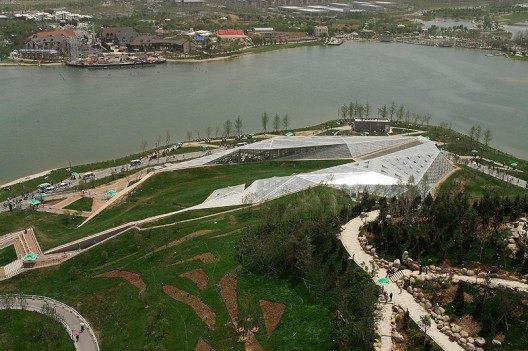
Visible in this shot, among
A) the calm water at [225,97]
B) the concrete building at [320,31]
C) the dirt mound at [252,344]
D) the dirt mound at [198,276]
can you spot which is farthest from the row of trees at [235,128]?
the concrete building at [320,31]

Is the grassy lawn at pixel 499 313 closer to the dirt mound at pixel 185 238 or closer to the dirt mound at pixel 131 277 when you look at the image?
the dirt mound at pixel 131 277

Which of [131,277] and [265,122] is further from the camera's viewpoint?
[265,122]

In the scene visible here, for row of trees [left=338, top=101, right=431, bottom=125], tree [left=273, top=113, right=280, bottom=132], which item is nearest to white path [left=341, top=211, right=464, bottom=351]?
tree [left=273, top=113, right=280, bottom=132]

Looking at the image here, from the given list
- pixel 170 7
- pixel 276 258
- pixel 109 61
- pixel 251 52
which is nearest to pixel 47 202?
pixel 276 258

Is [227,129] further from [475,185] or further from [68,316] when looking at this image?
[68,316]

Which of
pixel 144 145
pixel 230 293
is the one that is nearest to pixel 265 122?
pixel 144 145

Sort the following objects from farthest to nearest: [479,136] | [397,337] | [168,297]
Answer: [479,136]
[168,297]
[397,337]
